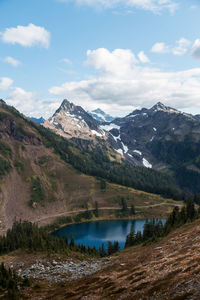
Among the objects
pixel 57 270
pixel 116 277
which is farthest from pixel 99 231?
pixel 116 277

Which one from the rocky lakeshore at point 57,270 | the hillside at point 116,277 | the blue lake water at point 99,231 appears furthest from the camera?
the blue lake water at point 99,231

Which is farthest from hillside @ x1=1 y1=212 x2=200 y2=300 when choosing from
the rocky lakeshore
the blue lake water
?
the blue lake water

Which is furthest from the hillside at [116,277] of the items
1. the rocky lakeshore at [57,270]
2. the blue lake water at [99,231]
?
the blue lake water at [99,231]

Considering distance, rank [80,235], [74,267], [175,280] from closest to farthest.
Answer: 1. [175,280]
2. [74,267]
3. [80,235]

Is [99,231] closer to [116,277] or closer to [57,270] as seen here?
[57,270]

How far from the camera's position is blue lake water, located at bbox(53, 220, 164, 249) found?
490ft

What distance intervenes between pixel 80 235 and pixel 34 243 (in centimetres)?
9060

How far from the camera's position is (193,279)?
74.2 feet

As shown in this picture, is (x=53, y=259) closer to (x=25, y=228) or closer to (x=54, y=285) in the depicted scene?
(x=54, y=285)

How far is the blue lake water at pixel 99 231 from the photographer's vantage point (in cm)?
14938

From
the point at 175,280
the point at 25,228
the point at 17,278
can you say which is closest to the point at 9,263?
the point at 17,278

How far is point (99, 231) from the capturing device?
6604 inches

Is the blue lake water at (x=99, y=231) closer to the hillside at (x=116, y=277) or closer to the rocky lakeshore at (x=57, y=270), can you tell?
the hillside at (x=116, y=277)

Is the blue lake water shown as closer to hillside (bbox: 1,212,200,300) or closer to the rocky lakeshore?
hillside (bbox: 1,212,200,300)
